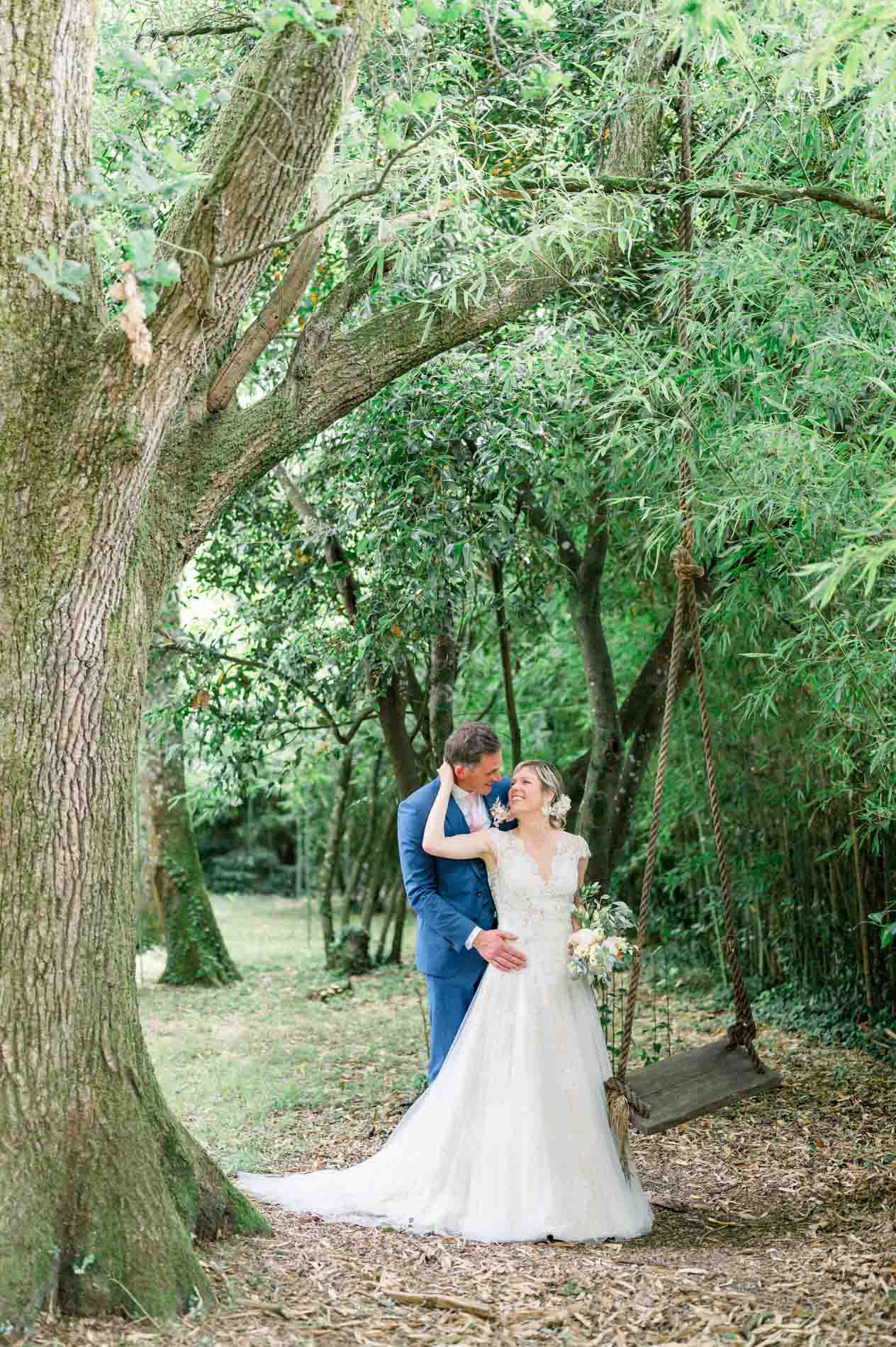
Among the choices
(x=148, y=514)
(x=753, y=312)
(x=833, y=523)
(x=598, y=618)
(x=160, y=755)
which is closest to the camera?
(x=148, y=514)

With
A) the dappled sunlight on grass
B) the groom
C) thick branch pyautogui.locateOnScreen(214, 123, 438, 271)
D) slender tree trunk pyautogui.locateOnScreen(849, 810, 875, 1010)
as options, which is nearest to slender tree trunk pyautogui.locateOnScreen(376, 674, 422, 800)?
the dappled sunlight on grass

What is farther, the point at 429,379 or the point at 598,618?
the point at 598,618

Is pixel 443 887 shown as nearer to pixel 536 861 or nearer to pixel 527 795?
pixel 536 861

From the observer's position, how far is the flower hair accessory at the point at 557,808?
411 cm

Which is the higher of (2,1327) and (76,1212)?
(76,1212)

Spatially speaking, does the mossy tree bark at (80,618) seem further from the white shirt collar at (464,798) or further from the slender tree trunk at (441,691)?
the slender tree trunk at (441,691)

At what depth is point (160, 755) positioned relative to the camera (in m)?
9.34

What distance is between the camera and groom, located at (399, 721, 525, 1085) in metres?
4.25

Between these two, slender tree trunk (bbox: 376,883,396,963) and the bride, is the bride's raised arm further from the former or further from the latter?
slender tree trunk (bbox: 376,883,396,963)

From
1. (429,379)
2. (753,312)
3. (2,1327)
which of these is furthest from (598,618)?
(2,1327)

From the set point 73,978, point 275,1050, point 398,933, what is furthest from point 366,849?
point 73,978

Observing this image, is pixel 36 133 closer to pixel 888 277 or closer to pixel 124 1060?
pixel 124 1060

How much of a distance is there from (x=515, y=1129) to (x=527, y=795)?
1.04 meters

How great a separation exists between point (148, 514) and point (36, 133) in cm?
89
